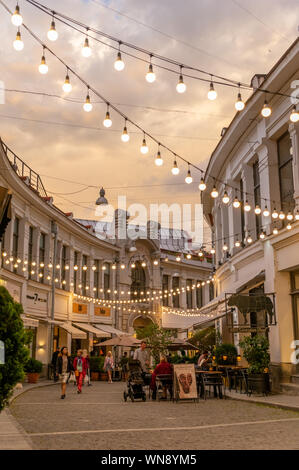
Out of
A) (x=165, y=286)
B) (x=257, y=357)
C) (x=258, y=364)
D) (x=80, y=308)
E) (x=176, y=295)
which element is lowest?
(x=258, y=364)

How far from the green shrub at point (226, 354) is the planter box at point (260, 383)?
3.92 metres

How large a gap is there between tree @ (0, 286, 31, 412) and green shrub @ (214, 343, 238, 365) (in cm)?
1474

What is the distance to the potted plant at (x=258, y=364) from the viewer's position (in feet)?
55.5

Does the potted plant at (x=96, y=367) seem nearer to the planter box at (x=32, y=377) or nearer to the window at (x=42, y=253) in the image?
the window at (x=42, y=253)

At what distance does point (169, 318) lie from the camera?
1804 inches

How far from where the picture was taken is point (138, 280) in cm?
4394

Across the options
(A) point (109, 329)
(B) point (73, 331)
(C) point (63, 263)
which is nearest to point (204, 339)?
(B) point (73, 331)

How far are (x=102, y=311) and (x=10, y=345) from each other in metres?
32.4

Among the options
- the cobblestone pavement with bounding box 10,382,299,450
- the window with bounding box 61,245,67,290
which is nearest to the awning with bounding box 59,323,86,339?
the window with bounding box 61,245,67,290

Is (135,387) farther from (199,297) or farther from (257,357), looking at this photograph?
(199,297)

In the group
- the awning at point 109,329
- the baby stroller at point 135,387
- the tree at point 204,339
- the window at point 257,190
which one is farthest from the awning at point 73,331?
the baby stroller at point 135,387

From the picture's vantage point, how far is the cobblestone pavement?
26.8ft
